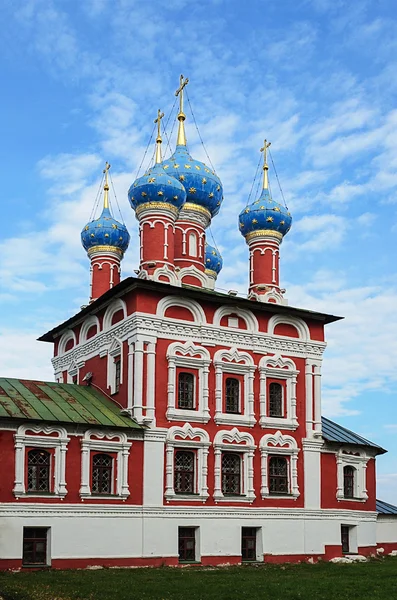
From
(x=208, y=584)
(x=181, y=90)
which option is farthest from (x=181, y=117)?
(x=208, y=584)

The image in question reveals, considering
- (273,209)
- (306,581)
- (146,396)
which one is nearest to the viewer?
(306,581)

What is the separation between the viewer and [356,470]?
25.6 metres

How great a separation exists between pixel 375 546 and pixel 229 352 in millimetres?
→ 8026

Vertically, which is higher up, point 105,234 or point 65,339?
point 105,234

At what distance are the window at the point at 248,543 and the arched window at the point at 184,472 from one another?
6.78ft

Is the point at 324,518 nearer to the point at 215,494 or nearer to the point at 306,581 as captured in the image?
the point at 215,494

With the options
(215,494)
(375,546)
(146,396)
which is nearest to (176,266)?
(146,396)

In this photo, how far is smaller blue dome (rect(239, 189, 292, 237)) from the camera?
90.6ft

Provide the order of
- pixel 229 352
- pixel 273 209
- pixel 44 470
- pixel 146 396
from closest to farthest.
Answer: pixel 44 470 → pixel 146 396 → pixel 229 352 → pixel 273 209

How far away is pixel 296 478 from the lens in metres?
23.9

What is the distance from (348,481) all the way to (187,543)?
615cm

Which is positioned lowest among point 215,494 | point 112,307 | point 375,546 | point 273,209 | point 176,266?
point 375,546

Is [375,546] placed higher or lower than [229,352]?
lower

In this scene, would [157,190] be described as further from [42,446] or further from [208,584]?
[208,584]
